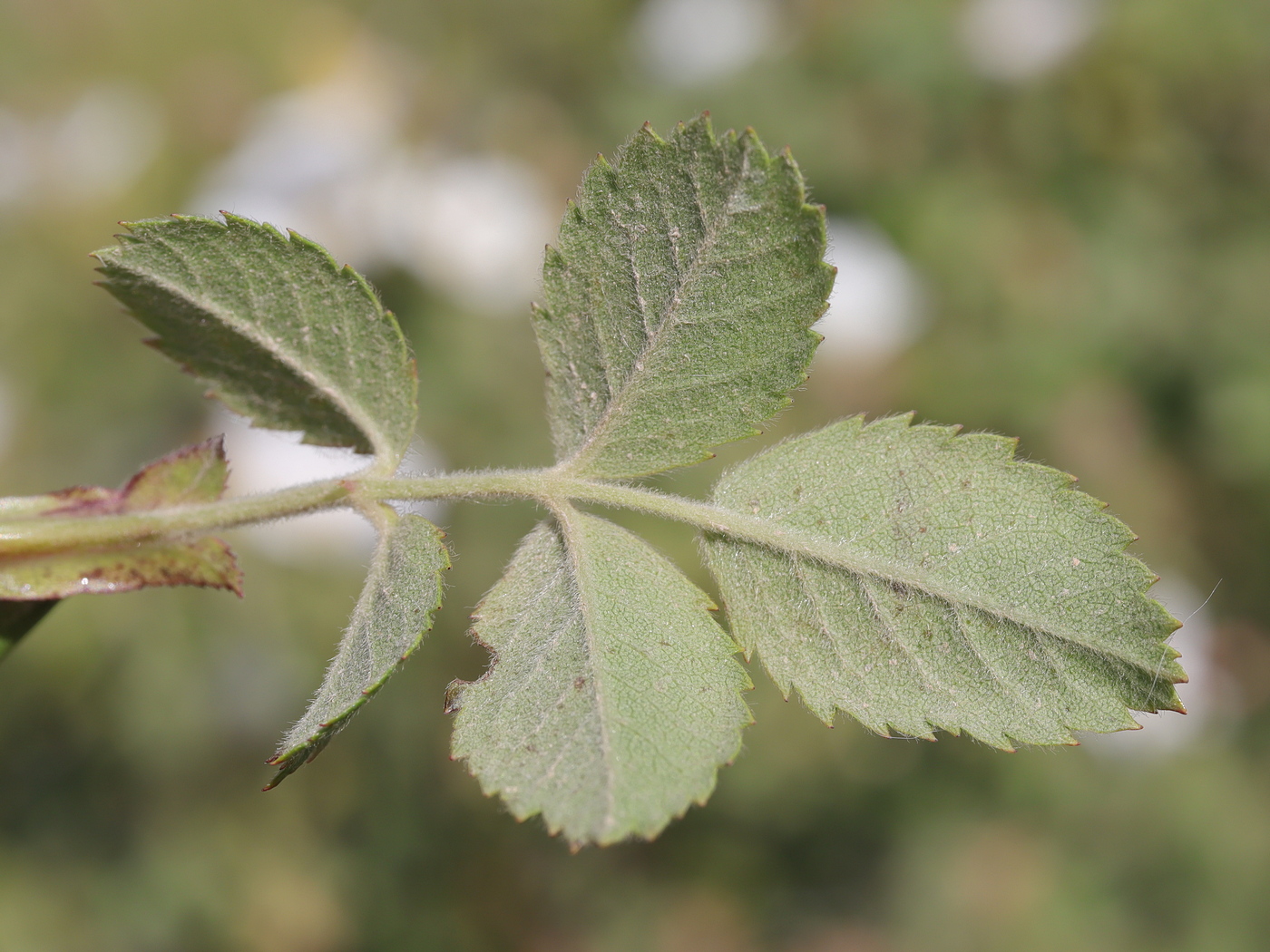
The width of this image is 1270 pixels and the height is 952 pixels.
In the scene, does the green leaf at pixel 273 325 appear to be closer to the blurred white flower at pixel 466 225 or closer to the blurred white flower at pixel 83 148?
the blurred white flower at pixel 466 225

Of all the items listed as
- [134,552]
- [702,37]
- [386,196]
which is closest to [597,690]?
A: [134,552]

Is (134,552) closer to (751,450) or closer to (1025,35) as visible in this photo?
(751,450)

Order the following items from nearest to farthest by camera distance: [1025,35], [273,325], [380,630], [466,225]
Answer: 1. [380,630]
2. [273,325]
3. [1025,35]
4. [466,225]

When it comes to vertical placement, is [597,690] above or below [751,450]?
above

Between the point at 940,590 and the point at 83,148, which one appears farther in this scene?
the point at 83,148

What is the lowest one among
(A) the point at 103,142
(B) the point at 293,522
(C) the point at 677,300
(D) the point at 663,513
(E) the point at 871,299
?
(B) the point at 293,522

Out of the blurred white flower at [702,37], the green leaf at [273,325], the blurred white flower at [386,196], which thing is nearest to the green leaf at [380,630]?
the green leaf at [273,325]

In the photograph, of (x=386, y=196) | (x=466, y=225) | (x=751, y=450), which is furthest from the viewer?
(x=466, y=225)

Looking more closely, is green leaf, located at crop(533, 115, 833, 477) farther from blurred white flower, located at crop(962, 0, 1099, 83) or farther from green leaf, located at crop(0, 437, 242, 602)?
blurred white flower, located at crop(962, 0, 1099, 83)
